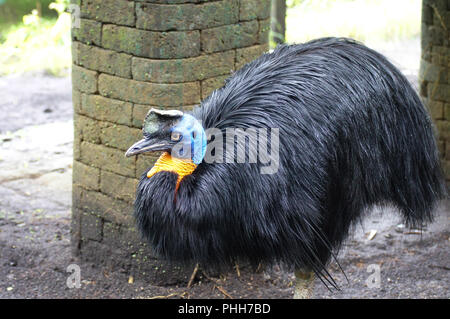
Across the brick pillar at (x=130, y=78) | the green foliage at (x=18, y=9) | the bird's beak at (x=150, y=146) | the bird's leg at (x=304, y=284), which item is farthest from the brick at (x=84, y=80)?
the green foliage at (x=18, y=9)

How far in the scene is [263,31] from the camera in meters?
5.14

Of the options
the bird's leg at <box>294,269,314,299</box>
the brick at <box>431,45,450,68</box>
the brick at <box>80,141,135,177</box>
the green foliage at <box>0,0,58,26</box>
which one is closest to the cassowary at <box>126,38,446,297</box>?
the bird's leg at <box>294,269,314,299</box>

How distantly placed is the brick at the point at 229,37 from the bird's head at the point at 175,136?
58.7 inches

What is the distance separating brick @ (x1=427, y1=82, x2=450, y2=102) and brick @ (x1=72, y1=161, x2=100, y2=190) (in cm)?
306

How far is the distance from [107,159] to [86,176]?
0.96ft

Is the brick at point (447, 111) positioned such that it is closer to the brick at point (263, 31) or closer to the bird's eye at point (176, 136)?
the brick at point (263, 31)

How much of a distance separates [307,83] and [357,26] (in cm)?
809

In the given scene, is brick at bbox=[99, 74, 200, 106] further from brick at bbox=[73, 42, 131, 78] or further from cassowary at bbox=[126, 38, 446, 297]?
cassowary at bbox=[126, 38, 446, 297]

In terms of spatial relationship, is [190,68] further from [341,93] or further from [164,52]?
[341,93]

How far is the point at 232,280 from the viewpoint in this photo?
533 centimetres

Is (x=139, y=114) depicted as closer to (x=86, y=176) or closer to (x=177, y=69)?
(x=177, y=69)

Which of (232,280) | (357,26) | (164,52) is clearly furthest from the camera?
(357,26)

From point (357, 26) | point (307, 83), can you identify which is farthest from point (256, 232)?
point (357, 26)

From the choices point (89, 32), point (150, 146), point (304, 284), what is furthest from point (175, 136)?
point (89, 32)
